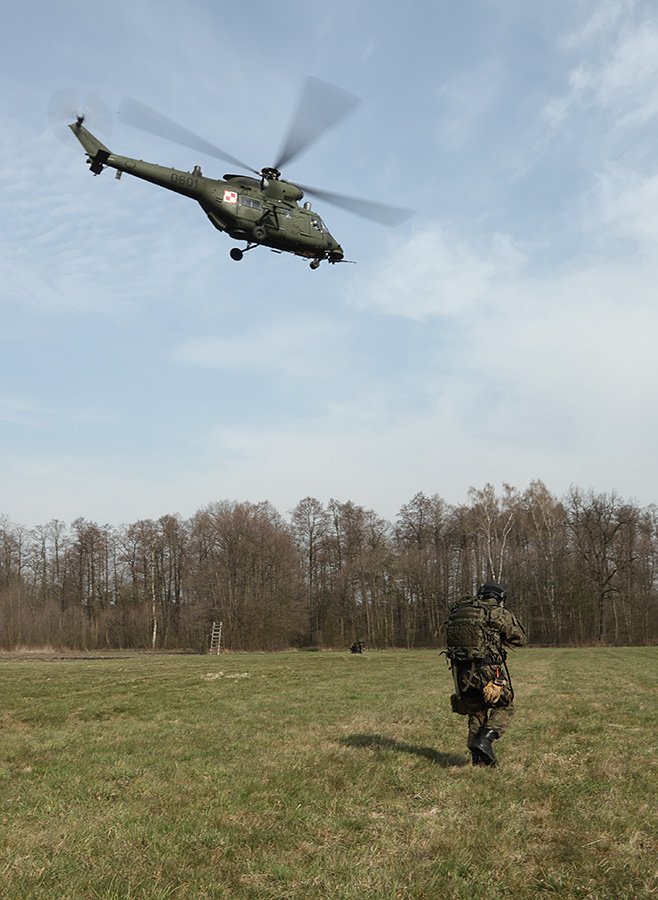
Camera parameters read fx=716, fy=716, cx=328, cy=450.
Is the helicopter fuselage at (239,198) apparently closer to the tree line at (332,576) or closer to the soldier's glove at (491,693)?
the soldier's glove at (491,693)

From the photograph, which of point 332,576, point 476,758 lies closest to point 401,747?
point 476,758

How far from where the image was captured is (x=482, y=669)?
828cm

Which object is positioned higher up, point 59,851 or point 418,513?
point 418,513

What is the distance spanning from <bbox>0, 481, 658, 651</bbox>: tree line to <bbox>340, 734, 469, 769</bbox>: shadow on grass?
55.8 metres

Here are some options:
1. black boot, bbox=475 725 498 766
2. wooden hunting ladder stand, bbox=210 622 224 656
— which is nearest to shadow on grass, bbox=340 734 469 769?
black boot, bbox=475 725 498 766

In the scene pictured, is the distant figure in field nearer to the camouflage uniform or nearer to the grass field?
the camouflage uniform

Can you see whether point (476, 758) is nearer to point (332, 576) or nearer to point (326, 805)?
point (326, 805)

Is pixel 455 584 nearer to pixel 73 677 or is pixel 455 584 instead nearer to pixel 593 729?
pixel 73 677

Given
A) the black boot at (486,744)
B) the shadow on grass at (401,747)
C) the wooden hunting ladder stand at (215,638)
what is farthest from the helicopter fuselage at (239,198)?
the wooden hunting ladder stand at (215,638)

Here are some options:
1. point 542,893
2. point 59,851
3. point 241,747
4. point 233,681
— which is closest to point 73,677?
point 233,681

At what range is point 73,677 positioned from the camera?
21.8m

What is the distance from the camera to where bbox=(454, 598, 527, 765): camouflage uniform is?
8.20m

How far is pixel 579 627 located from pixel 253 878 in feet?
227

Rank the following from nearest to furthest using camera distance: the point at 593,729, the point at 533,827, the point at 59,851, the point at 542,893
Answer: the point at 542,893, the point at 59,851, the point at 533,827, the point at 593,729
